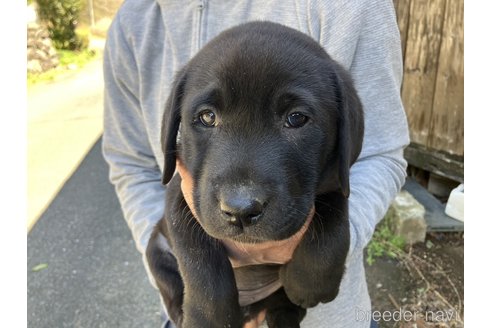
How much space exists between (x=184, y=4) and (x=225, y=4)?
17 cm

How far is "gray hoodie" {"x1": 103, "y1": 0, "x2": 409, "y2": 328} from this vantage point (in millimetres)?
1908

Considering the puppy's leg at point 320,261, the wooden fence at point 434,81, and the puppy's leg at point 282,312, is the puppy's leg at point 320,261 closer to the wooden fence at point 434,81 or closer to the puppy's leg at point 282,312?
the puppy's leg at point 282,312

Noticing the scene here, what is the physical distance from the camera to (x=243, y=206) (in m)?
1.31

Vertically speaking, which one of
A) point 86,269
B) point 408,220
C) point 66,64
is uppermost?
point 408,220

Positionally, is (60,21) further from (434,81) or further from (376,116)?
(376,116)

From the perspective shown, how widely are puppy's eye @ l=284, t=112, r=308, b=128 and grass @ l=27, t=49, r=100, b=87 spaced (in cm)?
830

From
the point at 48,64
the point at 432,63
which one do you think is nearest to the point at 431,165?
the point at 432,63

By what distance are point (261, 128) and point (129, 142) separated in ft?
3.32

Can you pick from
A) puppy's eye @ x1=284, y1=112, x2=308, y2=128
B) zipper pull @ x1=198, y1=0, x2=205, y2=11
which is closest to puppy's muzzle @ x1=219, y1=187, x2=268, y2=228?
puppy's eye @ x1=284, y1=112, x2=308, y2=128

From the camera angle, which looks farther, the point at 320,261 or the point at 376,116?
the point at 376,116

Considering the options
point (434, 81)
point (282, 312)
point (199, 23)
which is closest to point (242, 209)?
point (282, 312)

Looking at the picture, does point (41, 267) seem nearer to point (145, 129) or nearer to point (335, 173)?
point (145, 129)

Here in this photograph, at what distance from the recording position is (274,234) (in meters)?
1.42

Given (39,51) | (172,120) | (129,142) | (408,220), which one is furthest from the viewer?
(39,51)
